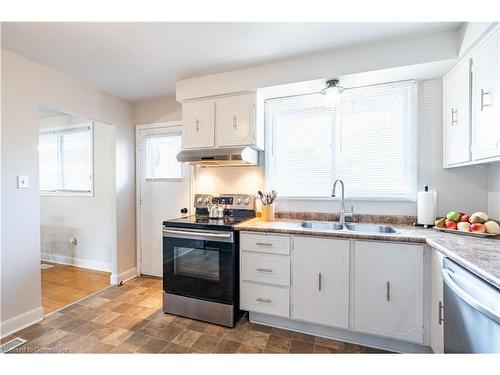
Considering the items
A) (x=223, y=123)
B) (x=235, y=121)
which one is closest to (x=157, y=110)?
(x=223, y=123)

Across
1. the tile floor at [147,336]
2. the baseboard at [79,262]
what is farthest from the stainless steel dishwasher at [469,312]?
the baseboard at [79,262]

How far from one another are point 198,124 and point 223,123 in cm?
30

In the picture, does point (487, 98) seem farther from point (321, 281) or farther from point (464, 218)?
point (321, 281)

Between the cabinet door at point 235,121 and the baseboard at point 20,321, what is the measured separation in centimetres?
232

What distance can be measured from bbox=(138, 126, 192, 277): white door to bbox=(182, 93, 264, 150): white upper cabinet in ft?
2.00

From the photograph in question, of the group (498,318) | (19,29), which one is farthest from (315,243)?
(19,29)

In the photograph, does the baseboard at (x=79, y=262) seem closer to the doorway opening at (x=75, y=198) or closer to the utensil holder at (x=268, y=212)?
the doorway opening at (x=75, y=198)

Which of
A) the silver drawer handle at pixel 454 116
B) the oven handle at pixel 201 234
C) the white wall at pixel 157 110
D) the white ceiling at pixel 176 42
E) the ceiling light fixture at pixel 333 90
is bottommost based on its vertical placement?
the oven handle at pixel 201 234

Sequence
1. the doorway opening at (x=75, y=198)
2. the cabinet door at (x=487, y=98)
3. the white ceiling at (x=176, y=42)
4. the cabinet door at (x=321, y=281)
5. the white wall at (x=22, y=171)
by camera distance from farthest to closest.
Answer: the doorway opening at (x=75, y=198), the white wall at (x=22, y=171), the cabinet door at (x=321, y=281), the white ceiling at (x=176, y=42), the cabinet door at (x=487, y=98)

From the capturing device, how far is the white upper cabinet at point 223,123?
2303mm

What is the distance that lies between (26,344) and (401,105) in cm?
384

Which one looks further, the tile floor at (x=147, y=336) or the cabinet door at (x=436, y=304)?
the tile floor at (x=147, y=336)

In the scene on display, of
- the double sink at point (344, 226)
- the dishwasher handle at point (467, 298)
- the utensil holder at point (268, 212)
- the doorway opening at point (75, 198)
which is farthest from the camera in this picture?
the doorway opening at point (75, 198)

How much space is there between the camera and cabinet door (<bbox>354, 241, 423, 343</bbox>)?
63.9 inches
